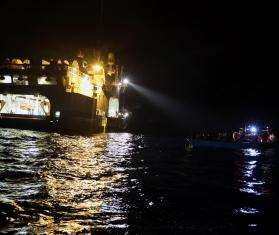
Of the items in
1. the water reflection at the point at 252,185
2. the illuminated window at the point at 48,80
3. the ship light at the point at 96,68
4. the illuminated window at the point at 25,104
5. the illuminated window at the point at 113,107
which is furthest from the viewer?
the illuminated window at the point at 113,107

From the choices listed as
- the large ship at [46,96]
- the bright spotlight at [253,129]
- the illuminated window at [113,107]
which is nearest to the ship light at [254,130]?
the bright spotlight at [253,129]

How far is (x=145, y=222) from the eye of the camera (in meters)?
7.11

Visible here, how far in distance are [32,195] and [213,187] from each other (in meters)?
5.91

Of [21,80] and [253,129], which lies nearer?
[253,129]

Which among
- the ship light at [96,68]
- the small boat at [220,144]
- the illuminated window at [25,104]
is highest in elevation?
the ship light at [96,68]

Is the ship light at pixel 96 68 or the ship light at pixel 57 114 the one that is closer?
the ship light at pixel 57 114

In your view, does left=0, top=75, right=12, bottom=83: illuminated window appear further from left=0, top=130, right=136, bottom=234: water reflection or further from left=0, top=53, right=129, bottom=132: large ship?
left=0, top=130, right=136, bottom=234: water reflection

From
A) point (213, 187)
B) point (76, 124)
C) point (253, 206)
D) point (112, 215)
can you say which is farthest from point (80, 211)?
point (76, 124)

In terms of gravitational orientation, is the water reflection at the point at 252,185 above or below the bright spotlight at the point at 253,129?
below

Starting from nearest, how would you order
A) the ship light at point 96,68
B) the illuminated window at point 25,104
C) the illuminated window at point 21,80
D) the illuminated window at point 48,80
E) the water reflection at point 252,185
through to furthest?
the water reflection at point 252,185 → the illuminated window at point 25,104 → the illuminated window at point 48,80 → the illuminated window at point 21,80 → the ship light at point 96,68

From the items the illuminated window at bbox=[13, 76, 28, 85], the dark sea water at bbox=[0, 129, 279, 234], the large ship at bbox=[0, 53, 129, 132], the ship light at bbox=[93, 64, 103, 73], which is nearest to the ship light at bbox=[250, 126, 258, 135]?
the dark sea water at bbox=[0, 129, 279, 234]

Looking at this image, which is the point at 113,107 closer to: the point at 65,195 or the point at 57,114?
the point at 57,114

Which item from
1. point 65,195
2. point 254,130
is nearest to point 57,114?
point 254,130

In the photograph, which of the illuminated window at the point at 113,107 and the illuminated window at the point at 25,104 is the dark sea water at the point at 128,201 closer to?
the illuminated window at the point at 25,104
